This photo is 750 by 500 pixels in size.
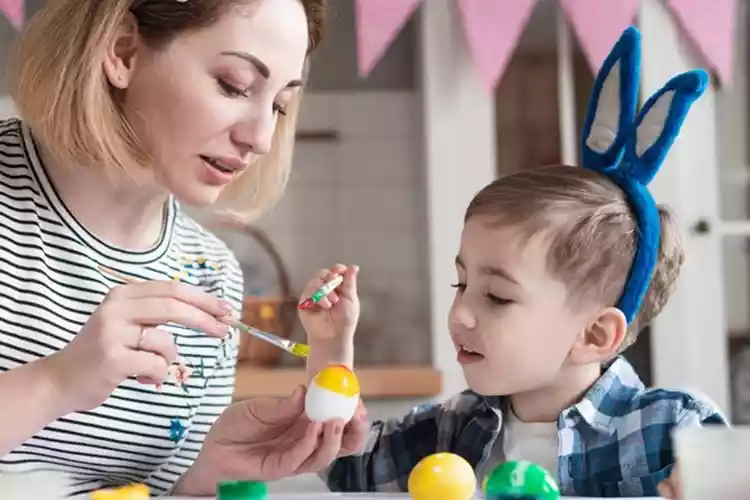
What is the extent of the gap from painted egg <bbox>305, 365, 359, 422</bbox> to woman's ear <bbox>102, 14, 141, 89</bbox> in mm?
420

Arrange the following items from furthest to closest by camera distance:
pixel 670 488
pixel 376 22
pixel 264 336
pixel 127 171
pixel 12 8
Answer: pixel 376 22
pixel 12 8
pixel 127 171
pixel 264 336
pixel 670 488

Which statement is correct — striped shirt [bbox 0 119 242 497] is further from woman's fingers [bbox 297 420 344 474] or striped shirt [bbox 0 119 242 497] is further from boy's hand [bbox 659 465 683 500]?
boy's hand [bbox 659 465 683 500]

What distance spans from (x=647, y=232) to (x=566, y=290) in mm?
114

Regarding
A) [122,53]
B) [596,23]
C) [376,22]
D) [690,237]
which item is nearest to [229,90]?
[122,53]

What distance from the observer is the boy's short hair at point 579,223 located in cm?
119

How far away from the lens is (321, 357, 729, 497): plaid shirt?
1.14m

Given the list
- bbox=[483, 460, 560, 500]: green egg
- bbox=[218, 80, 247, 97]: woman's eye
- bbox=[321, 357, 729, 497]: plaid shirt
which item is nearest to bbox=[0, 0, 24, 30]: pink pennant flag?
bbox=[218, 80, 247, 97]: woman's eye

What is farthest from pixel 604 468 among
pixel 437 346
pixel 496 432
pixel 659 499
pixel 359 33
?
pixel 359 33

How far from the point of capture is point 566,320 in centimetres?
119

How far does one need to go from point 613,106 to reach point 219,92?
18.4 inches

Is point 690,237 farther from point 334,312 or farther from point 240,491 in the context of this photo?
point 240,491

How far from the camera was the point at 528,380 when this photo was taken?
3.85 feet

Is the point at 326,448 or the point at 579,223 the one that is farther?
the point at 579,223

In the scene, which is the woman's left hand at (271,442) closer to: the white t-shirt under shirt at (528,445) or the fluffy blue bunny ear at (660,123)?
the white t-shirt under shirt at (528,445)
